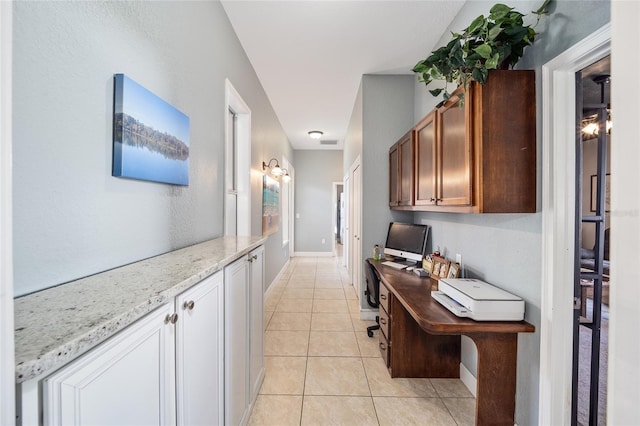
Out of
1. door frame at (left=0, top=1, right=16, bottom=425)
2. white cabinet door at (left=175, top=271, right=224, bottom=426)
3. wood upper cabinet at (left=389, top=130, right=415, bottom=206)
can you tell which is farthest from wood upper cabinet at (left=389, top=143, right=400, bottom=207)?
door frame at (left=0, top=1, right=16, bottom=425)

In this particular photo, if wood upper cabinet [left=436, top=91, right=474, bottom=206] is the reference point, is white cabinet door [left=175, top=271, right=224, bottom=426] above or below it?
below

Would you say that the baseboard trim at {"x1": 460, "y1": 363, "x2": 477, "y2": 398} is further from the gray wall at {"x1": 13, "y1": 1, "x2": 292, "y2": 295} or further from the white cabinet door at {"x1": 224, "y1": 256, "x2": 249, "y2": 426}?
the gray wall at {"x1": 13, "y1": 1, "x2": 292, "y2": 295}

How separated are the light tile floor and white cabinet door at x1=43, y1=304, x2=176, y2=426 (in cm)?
120

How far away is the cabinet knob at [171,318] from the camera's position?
33.0 inches

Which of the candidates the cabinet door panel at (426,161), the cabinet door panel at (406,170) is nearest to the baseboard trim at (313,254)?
the cabinet door panel at (406,170)

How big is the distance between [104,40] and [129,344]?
1.09m

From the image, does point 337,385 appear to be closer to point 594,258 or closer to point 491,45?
point 594,258

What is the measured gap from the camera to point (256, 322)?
184 centimetres

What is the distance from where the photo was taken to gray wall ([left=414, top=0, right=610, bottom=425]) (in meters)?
1.22

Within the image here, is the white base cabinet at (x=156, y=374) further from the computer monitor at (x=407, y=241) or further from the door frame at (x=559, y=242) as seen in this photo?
the computer monitor at (x=407, y=241)

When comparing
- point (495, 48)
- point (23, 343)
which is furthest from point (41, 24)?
point (495, 48)

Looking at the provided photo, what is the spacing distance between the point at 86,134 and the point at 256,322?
4.60ft

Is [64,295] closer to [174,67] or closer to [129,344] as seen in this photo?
[129,344]

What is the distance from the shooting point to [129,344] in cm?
68
